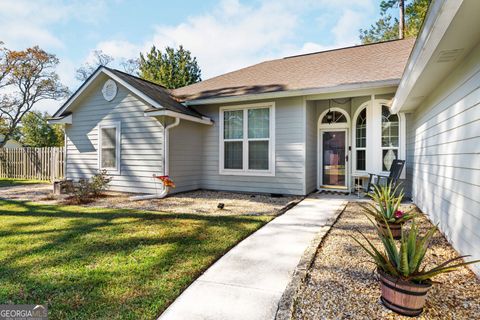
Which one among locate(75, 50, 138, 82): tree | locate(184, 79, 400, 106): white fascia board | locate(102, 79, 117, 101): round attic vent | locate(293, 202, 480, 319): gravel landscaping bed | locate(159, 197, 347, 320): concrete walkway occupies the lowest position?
locate(159, 197, 347, 320): concrete walkway

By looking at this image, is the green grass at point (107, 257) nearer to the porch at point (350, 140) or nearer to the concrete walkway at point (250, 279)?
the concrete walkway at point (250, 279)

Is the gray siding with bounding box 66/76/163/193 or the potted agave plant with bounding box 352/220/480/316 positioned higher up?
the gray siding with bounding box 66/76/163/193

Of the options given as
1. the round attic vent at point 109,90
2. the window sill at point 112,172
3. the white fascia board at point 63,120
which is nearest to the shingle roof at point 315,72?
the round attic vent at point 109,90

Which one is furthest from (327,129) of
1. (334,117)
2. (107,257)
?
(107,257)

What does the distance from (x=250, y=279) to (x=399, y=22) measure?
2014cm

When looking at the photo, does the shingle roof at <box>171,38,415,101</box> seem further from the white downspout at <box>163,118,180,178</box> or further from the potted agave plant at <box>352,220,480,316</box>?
the potted agave plant at <box>352,220,480,316</box>

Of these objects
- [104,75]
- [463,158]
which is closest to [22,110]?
[104,75]

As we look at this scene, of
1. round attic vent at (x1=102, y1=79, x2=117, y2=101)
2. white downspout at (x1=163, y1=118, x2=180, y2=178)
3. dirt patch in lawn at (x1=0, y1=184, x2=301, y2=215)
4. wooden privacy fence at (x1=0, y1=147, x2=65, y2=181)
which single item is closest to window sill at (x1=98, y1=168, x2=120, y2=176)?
dirt patch in lawn at (x1=0, y1=184, x2=301, y2=215)

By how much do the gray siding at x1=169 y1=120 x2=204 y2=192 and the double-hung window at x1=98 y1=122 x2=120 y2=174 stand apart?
199cm

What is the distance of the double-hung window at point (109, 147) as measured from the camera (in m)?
8.31

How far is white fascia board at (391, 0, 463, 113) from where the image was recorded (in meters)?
2.18

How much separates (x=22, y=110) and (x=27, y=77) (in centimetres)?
341

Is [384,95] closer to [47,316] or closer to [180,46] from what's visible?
[47,316]

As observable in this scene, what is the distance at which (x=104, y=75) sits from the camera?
8.25m
